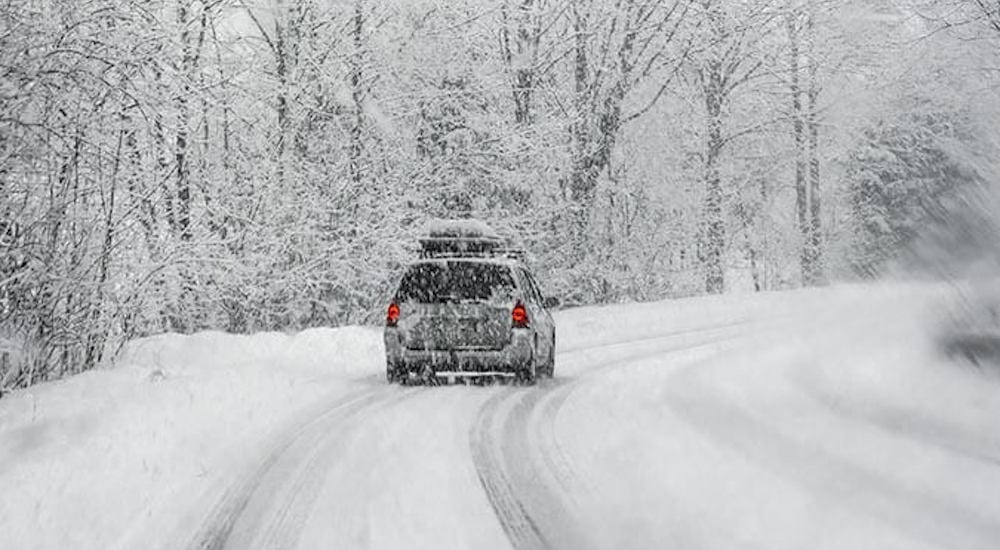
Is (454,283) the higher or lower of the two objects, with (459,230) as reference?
lower

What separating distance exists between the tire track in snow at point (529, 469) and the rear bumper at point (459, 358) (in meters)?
0.48

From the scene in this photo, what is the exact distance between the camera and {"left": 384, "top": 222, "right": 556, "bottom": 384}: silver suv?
14.1 meters

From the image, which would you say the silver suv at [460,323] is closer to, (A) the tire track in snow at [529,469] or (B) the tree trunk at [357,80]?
(A) the tire track in snow at [529,469]

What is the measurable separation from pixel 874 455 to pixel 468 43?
2108 cm

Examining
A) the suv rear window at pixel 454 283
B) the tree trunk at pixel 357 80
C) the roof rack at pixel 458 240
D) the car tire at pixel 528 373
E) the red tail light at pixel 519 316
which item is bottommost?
the car tire at pixel 528 373

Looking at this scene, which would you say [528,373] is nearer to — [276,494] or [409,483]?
[409,483]

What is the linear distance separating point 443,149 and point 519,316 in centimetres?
1318

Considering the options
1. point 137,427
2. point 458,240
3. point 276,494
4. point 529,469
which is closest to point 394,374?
point 137,427

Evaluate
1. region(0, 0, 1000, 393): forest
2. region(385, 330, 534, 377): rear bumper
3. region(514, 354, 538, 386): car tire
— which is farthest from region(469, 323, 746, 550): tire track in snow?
region(0, 0, 1000, 393): forest

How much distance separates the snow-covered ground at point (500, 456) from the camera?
6367 mm

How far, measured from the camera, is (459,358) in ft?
46.3

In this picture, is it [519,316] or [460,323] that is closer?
[460,323]

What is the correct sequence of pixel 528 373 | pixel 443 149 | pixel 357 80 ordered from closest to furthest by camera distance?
pixel 528 373 → pixel 357 80 → pixel 443 149

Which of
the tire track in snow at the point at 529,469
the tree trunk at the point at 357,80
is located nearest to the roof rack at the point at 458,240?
the tree trunk at the point at 357,80
